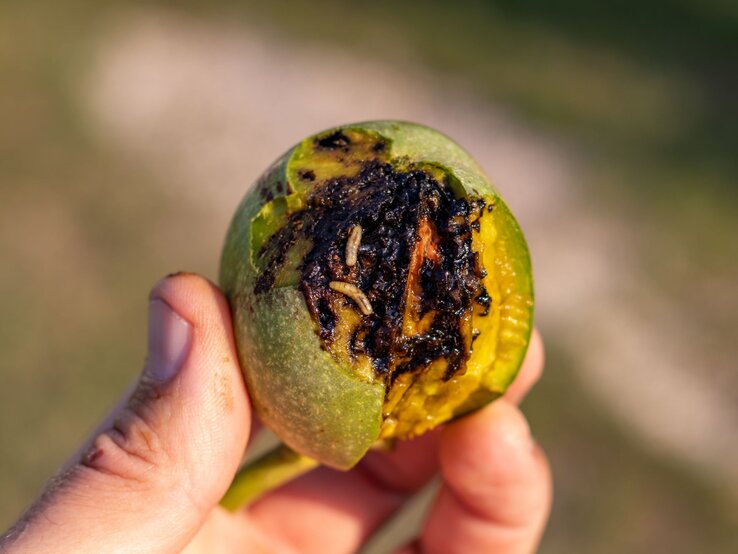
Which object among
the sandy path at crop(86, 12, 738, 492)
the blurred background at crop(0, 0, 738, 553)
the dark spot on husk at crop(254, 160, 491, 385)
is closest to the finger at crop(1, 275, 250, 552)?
the dark spot on husk at crop(254, 160, 491, 385)

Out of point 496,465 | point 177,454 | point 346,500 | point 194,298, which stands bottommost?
point 346,500

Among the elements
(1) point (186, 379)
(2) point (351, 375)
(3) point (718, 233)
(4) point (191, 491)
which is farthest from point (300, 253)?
(3) point (718, 233)

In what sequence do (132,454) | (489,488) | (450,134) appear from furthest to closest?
(450,134)
(489,488)
(132,454)

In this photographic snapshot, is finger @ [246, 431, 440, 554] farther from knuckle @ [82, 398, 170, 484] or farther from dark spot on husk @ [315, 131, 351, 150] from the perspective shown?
dark spot on husk @ [315, 131, 351, 150]

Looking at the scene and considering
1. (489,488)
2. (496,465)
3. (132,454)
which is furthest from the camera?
(489,488)

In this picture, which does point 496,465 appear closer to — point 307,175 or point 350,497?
point 350,497

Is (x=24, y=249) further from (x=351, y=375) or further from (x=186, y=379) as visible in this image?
(x=351, y=375)

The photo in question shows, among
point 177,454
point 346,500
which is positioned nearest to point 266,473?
point 177,454

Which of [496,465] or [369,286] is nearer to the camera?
[369,286]
